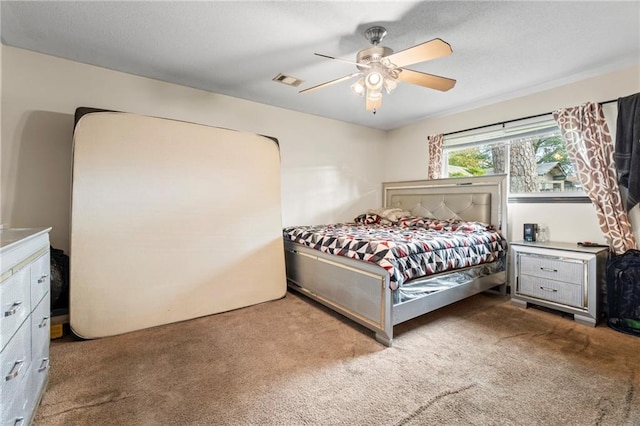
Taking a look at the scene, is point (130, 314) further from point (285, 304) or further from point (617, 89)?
point (617, 89)

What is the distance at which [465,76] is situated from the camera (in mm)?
2859

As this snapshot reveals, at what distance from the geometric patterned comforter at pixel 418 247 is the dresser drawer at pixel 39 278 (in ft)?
6.65

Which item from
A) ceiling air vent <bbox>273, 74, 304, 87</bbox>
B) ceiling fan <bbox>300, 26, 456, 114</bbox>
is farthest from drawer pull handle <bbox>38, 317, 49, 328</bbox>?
ceiling air vent <bbox>273, 74, 304, 87</bbox>

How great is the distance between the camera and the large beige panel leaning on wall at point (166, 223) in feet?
7.45

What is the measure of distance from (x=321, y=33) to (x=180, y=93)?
1.89 meters

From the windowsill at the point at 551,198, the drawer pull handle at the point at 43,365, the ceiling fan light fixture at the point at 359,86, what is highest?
the ceiling fan light fixture at the point at 359,86

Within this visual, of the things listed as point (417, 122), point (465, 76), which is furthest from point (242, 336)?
point (417, 122)

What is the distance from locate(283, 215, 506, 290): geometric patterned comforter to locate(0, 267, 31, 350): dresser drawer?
6.61ft

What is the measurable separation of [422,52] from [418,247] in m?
1.48

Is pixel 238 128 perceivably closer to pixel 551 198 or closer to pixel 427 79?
pixel 427 79

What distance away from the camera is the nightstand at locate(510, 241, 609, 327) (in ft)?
8.13

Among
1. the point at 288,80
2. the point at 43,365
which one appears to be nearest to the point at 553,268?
the point at 288,80

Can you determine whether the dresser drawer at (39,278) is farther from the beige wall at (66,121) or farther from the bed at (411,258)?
the bed at (411,258)

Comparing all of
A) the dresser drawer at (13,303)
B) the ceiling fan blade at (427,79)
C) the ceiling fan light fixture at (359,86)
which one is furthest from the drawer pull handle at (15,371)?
the ceiling fan blade at (427,79)
